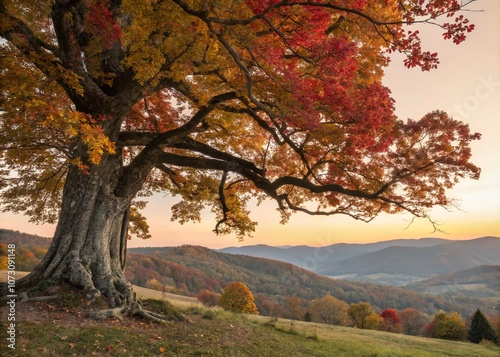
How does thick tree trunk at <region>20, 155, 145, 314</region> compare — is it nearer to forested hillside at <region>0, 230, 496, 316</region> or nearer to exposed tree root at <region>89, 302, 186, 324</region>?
exposed tree root at <region>89, 302, 186, 324</region>

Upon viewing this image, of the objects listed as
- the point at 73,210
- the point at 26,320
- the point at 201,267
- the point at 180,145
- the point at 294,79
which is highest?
the point at 294,79

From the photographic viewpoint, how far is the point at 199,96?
1005 cm

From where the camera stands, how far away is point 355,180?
12.2 m

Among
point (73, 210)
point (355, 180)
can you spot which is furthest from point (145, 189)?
point (355, 180)

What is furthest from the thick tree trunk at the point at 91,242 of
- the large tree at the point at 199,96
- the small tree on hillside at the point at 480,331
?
the small tree on hillside at the point at 480,331

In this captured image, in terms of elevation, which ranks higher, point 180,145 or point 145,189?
point 180,145

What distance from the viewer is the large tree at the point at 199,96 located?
305 inches

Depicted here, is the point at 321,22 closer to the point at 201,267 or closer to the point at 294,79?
the point at 294,79

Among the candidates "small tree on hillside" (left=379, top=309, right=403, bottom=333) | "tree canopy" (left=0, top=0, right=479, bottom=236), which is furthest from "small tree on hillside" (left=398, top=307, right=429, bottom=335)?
"tree canopy" (left=0, top=0, right=479, bottom=236)

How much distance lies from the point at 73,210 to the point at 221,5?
7644 millimetres

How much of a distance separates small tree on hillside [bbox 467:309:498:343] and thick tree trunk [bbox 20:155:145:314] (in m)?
44.9

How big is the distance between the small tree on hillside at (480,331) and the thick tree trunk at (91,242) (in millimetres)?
44876

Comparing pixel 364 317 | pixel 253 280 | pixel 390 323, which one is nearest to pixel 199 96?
pixel 364 317

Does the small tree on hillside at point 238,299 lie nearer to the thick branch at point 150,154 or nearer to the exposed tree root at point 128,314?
the exposed tree root at point 128,314
